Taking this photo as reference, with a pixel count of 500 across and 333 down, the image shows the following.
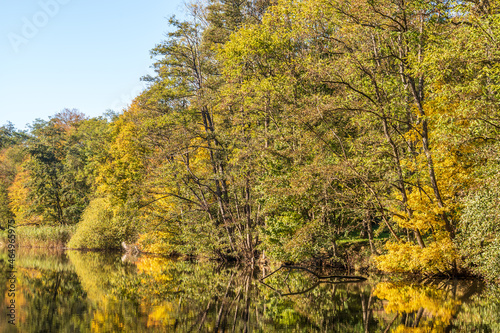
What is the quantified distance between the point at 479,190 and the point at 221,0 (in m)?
25.7

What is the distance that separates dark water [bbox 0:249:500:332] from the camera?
34.2 ft

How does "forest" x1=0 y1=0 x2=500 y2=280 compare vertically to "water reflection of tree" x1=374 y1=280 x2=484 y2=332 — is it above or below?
above

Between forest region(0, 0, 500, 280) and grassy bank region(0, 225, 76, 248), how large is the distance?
9398mm

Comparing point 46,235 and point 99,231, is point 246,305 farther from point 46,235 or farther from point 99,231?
point 46,235

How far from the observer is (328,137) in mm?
21531

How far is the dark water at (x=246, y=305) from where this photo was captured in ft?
34.2

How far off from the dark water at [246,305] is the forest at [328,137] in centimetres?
177

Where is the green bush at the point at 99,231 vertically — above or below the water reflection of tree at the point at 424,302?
above

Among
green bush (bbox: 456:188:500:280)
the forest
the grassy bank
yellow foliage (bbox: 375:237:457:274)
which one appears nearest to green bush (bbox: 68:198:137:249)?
the forest

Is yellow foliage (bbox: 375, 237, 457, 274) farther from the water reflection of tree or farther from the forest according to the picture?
the water reflection of tree

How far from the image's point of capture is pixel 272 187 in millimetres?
20953

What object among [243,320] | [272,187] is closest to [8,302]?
[243,320]

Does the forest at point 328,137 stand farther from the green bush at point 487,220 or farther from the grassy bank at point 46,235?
the grassy bank at point 46,235

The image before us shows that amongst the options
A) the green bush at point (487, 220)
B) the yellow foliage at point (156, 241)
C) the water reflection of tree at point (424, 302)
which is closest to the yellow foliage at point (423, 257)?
the water reflection of tree at point (424, 302)
